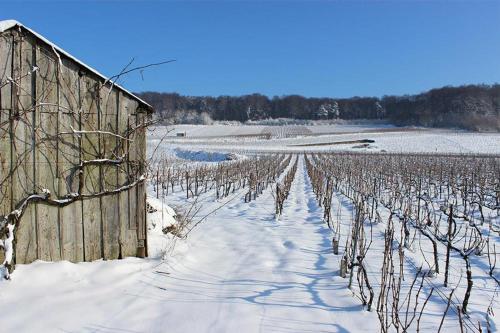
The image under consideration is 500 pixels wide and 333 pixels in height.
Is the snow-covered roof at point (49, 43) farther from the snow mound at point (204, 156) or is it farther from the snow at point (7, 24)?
the snow mound at point (204, 156)

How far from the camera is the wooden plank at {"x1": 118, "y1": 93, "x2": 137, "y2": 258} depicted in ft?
14.7

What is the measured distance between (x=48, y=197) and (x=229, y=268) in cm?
208

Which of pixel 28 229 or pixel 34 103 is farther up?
pixel 34 103

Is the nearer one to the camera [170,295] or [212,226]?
[170,295]

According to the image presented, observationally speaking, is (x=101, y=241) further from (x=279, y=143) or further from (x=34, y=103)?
(x=279, y=143)

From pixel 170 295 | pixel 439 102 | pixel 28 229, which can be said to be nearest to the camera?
pixel 170 295

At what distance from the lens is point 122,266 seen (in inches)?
162

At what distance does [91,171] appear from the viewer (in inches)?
168

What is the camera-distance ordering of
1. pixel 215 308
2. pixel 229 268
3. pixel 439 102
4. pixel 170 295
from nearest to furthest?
pixel 215 308
pixel 170 295
pixel 229 268
pixel 439 102

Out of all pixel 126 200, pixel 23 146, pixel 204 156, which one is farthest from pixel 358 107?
pixel 23 146

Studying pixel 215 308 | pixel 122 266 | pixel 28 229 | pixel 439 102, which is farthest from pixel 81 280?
pixel 439 102

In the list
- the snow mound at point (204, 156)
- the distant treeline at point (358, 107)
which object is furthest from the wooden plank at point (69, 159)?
the distant treeline at point (358, 107)

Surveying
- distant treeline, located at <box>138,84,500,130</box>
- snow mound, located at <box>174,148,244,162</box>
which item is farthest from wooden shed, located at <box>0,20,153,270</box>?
distant treeline, located at <box>138,84,500,130</box>

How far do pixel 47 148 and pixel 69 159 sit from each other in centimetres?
24
